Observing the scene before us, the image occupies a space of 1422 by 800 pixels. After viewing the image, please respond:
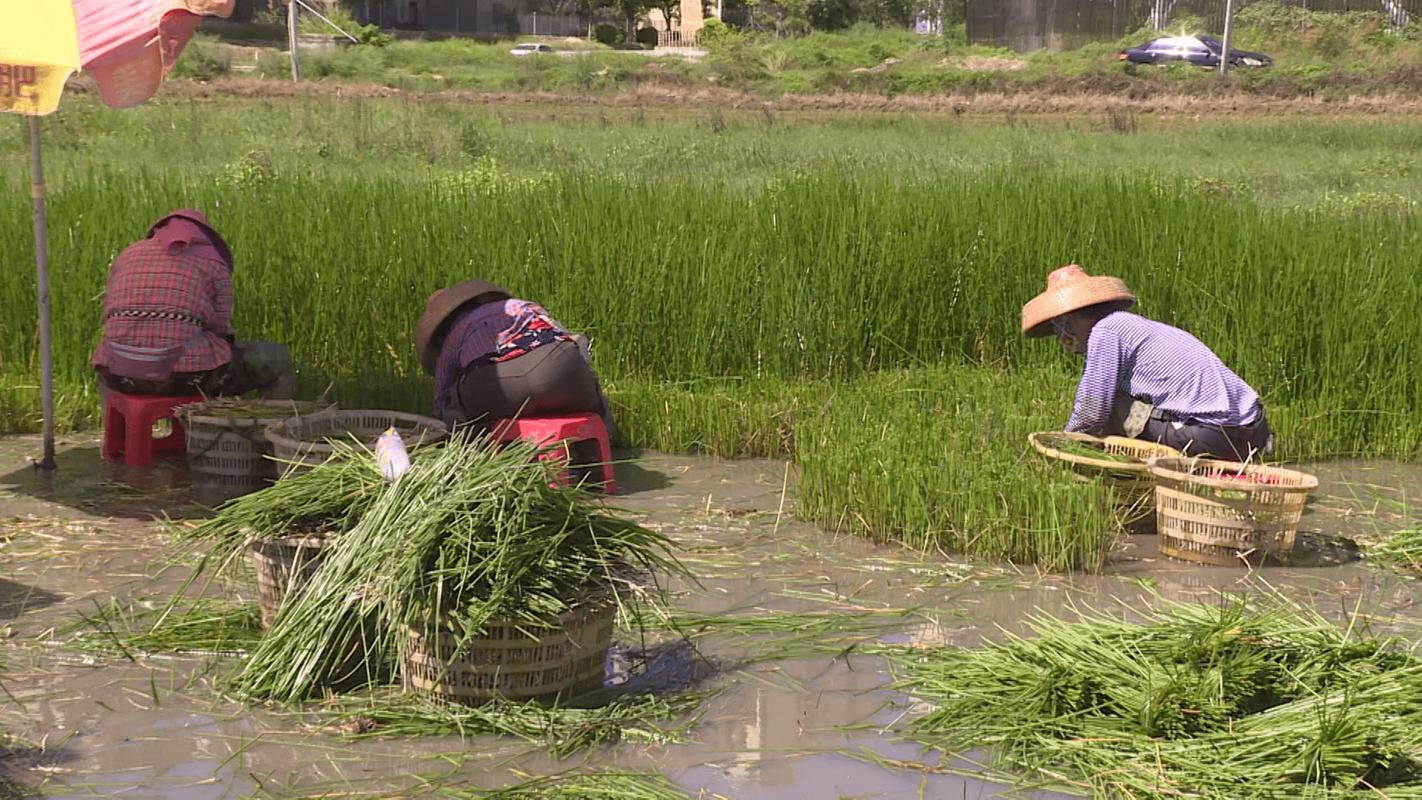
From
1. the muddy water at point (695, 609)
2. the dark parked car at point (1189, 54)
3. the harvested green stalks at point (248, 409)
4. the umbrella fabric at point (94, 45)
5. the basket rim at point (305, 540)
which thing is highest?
the dark parked car at point (1189, 54)

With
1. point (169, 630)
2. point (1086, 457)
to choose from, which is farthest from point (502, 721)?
point (1086, 457)

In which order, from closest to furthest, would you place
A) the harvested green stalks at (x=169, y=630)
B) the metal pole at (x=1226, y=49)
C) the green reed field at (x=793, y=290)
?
the harvested green stalks at (x=169, y=630), the green reed field at (x=793, y=290), the metal pole at (x=1226, y=49)

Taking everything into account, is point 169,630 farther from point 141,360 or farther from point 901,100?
point 901,100

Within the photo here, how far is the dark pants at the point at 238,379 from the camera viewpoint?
6449mm

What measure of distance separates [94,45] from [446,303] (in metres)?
1.60

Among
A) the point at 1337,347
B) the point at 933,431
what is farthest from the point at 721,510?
the point at 1337,347

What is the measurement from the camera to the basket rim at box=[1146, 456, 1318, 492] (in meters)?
5.37

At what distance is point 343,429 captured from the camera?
6.09 meters

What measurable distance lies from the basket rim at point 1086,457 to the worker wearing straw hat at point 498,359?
69.0 inches

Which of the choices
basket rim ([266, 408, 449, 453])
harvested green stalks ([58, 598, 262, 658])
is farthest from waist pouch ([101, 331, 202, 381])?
harvested green stalks ([58, 598, 262, 658])

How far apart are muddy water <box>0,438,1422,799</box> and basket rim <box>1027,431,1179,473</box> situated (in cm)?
33

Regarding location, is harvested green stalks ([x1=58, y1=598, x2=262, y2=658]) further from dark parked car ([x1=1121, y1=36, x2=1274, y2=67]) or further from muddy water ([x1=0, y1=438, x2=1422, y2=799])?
dark parked car ([x1=1121, y1=36, x2=1274, y2=67])

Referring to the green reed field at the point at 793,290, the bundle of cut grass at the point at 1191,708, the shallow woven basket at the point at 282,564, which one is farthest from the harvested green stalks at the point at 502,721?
the green reed field at the point at 793,290

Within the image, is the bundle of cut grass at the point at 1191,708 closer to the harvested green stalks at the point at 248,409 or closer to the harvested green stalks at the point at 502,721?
the harvested green stalks at the point at 502,721
